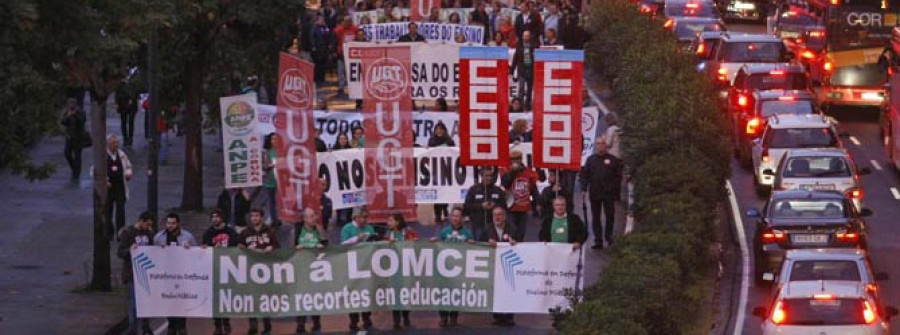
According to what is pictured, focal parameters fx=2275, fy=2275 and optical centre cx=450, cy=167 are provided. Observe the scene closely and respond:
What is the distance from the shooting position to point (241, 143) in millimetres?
30375

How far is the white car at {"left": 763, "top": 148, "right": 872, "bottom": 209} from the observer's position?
34156 millimetres

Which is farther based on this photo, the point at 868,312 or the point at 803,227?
the point at 803,227

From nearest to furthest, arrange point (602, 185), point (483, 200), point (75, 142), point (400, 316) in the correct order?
point (400, 316)
point (483, 200)
point (602, 185)
point (75, 142)

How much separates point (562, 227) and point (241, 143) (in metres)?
5.59

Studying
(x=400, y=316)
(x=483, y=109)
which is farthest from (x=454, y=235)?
(x=483, y=109)

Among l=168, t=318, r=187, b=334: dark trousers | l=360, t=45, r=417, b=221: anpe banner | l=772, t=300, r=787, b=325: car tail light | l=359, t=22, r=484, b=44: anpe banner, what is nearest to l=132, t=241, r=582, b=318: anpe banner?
l=168, t=318, r=187, b=334: dark trousers

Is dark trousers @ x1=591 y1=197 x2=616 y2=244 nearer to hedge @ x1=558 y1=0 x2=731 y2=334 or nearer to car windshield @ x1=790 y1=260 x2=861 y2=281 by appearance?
hedge @ x1=558 y1=0 x2=731 y2=334

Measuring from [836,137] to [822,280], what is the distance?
13635 mm

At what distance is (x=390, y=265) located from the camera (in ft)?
83.9

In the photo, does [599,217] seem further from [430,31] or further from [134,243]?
[430,31]

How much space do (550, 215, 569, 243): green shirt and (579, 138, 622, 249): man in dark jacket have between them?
169 inches

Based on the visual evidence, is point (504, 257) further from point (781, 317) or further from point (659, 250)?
point (781, 317)

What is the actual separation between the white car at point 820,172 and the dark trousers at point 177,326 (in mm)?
11442

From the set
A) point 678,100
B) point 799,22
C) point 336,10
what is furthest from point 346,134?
point 799,22
